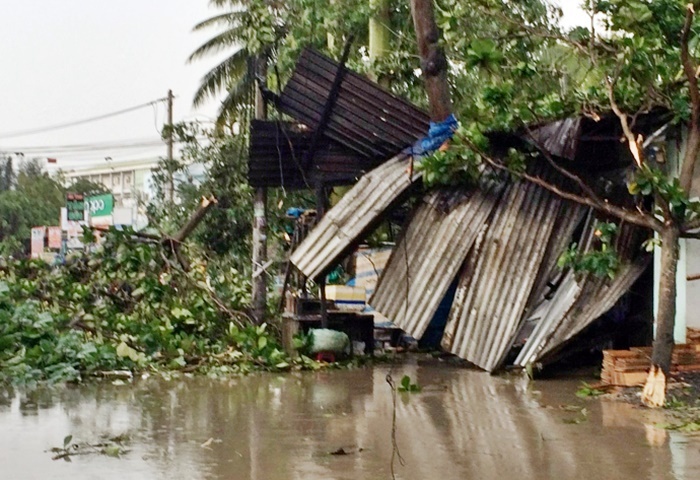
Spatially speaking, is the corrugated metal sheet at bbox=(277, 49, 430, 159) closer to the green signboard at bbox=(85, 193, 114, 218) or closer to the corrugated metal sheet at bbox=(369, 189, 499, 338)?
the corrugated metal sheet at bbox=(369, 189, 499, 338)

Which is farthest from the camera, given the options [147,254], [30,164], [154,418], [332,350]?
[30,164]

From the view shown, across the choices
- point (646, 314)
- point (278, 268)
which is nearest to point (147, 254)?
point (278, 268)

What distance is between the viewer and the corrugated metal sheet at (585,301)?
36.7ft

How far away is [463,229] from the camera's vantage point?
1266 cm

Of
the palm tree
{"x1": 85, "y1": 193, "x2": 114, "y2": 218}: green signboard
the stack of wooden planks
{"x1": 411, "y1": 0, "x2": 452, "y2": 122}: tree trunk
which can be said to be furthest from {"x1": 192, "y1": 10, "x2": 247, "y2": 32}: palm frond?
the stack of wooden planks

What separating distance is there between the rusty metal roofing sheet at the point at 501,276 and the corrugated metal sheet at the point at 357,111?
179 centimetres

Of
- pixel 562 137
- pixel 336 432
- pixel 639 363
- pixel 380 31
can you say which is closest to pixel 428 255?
pixel 562 137

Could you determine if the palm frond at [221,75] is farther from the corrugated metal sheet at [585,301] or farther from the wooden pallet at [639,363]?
the wooden pallet at [639,363]

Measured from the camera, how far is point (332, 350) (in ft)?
42.4

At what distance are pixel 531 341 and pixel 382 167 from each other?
325cm

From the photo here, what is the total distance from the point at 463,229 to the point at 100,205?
28448 mm

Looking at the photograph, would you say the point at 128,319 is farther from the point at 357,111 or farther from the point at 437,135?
the point at 437,135

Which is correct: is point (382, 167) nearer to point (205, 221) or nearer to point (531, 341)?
point (531, 341)

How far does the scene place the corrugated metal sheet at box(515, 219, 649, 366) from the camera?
1118cm
